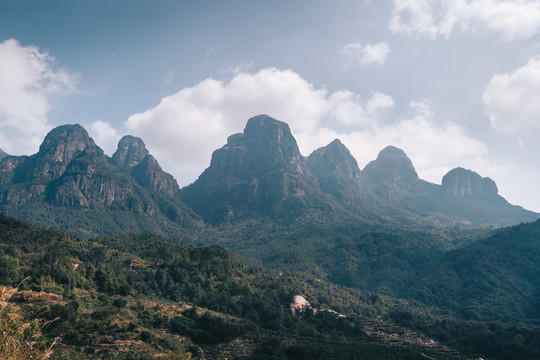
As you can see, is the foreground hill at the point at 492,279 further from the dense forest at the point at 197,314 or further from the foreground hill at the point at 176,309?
the foreground hill at the point at 176,309

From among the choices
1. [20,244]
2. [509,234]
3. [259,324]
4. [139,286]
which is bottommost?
[259,324]

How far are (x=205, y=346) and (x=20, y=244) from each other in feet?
203

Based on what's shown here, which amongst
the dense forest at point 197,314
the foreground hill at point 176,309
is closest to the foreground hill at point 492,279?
the dense forest at point 197,314

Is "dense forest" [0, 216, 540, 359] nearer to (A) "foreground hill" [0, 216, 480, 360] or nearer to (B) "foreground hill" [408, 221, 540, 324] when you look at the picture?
(A) "foreground hill" [0, 216, 480, 360]

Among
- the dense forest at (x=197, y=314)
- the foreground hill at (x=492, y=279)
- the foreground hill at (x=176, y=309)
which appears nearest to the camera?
the foreground hill at (x=176, y=309)

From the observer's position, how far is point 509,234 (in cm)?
18712

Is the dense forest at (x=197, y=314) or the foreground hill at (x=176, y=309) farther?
the dense forest at (x=197, y=314)

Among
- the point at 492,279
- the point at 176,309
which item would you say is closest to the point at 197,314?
the point at 176,309

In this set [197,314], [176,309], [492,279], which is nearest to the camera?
[197,314]

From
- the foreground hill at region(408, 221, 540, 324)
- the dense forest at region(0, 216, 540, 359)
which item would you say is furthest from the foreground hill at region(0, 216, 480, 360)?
the foreground hill at region(408, 221, 540, 324)

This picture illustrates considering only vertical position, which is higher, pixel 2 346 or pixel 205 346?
pixel 2 346

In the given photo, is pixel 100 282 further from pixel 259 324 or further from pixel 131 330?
pixel 259 324

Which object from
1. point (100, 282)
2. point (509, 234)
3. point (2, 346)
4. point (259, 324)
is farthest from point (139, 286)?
point (509, 234)

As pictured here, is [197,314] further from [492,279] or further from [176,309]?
[492,279]
